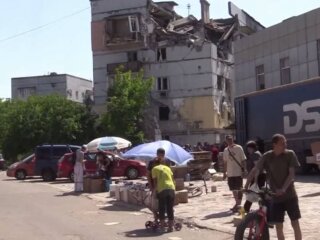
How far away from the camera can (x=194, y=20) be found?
197ft

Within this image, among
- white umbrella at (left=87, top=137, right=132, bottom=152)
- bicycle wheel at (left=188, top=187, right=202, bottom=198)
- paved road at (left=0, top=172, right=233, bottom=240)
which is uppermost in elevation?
white umbrella at (left=87, top=137, right=132, bottom=152)

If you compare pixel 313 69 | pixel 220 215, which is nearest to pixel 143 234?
pixel 220 215

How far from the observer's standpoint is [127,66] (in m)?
59.2

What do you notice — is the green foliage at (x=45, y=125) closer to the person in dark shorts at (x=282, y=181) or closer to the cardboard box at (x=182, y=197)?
the cardboard box at (x=182, y=197)

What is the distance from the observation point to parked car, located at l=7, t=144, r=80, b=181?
32.3 metres

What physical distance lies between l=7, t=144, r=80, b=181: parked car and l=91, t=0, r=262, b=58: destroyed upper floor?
26.8 meters

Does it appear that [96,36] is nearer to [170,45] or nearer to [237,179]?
[170,45]

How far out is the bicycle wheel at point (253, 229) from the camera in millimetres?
8500

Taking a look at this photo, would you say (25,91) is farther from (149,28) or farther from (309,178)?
(309,178)

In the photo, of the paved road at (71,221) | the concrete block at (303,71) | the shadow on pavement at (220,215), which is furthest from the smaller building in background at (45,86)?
the shadow on pavement at (220,215)

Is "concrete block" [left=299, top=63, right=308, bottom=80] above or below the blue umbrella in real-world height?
above

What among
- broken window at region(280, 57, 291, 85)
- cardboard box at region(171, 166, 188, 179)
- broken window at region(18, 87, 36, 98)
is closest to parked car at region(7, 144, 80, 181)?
cardboard box at region(171, 166, 188, 179)

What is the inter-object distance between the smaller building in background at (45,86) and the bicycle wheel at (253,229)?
3111 inches

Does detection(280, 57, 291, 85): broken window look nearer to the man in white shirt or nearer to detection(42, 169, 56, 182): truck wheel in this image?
detection(42, 169, 56, 182): truck wheel
